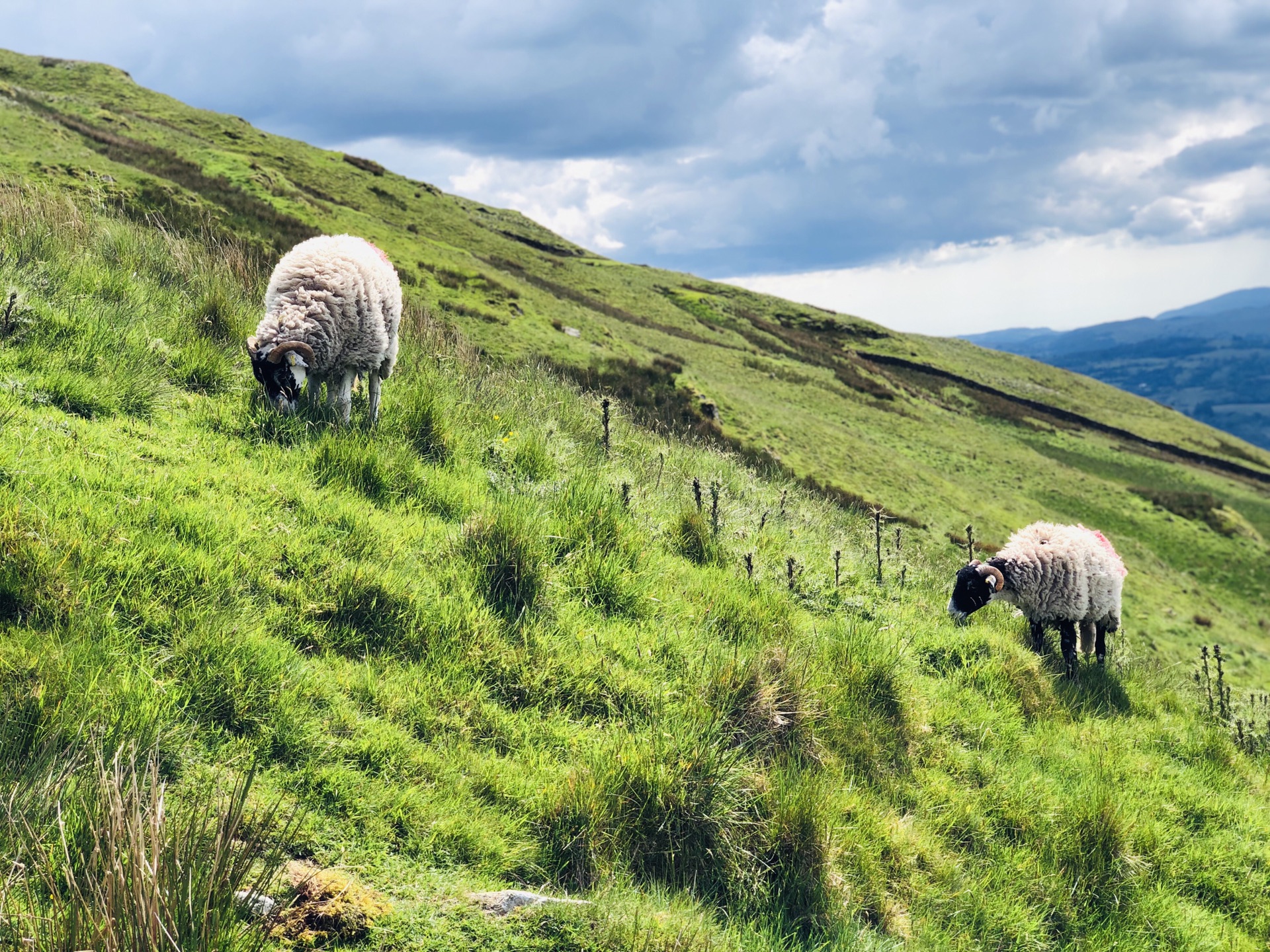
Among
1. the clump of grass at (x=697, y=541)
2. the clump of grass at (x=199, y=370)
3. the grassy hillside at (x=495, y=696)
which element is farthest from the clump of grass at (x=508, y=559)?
the clump of grass at (x=199, y=370)

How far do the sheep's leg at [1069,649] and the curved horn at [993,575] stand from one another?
0.92 m

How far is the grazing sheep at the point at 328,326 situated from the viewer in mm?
6918

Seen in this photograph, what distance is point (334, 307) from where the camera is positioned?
7.75 meters

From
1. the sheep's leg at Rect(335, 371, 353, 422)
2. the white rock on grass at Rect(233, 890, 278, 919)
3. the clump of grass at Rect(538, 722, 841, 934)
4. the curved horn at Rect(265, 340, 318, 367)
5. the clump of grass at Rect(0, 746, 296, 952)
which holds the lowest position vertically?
the clump of grass at Rect(538, 722, 841, 934)

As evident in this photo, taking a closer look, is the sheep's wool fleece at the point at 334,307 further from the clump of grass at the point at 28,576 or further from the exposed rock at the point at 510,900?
the exposed rock at the point at 510,900

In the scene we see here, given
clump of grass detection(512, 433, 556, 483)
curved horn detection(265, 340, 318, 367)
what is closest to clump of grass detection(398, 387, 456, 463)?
clump of grass detection(512, 433, 556, 483)

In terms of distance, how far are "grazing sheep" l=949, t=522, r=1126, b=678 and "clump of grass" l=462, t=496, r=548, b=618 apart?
5.66 m

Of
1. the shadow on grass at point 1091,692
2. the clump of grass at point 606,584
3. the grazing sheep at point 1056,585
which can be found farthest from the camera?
the grazing sheep at point 1056,585

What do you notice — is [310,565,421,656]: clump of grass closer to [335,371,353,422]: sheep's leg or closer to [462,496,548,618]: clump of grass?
[462,496,548,618]: clump of grass

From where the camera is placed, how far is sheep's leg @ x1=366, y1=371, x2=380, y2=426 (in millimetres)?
7512

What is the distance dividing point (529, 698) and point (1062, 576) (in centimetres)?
770

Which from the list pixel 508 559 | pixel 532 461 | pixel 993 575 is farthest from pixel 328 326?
pixel 993 575

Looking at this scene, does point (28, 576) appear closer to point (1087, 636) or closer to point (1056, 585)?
point (1056, 585)

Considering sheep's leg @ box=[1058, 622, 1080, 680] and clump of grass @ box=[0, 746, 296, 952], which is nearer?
clump of grass @ box=[0, 746, 296, 952]
